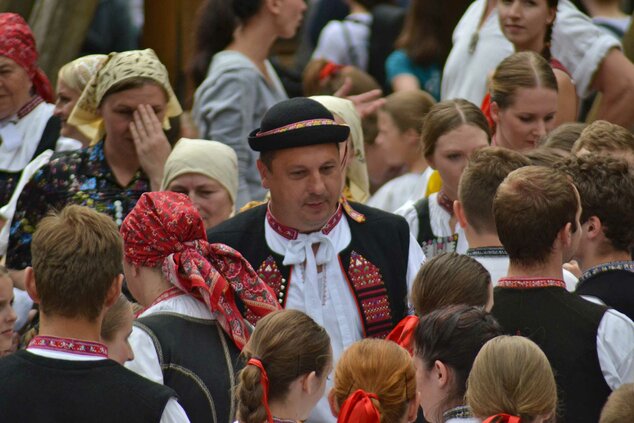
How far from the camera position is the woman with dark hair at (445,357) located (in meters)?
4.19

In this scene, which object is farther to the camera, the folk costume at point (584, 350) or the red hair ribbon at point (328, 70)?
the red hair ribbon at point (328, 70)

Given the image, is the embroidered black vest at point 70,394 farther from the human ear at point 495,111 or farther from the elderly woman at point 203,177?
the human ear at point 495,111

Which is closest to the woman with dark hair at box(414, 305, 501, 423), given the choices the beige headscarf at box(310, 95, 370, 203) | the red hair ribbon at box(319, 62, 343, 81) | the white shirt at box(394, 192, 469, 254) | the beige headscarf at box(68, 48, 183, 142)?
the white shirt at box(394, 192, 469, 254)

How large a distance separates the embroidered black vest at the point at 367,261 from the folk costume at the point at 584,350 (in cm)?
74

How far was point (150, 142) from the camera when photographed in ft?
20.6

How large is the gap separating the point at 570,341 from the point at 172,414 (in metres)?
1.36

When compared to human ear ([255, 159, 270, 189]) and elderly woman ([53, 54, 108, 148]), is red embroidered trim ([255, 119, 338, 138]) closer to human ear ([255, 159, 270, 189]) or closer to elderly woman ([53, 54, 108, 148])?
human ear ([255, 159, 270, 189])

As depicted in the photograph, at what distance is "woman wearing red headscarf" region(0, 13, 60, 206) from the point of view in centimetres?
688

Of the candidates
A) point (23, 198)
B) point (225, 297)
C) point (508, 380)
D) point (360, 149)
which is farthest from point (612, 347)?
point (23, 198)

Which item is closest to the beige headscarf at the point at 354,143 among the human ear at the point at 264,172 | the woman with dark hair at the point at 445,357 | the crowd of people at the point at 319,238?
the crowd of people at the point at 319,238

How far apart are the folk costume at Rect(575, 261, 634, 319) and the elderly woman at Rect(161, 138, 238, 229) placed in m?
1.87

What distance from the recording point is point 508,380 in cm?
387

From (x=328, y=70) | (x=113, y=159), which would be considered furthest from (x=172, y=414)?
(x=328, y=70)

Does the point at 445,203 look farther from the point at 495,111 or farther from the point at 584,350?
the point at 584,350
